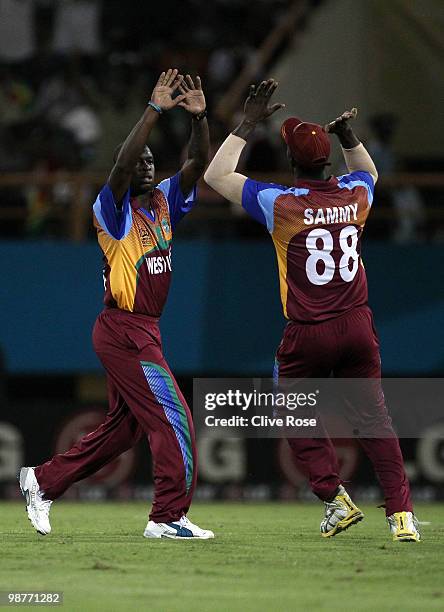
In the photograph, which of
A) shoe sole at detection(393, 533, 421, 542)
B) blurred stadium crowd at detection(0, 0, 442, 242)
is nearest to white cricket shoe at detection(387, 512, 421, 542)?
shoe sole at detection(393, 533, 421, 542)

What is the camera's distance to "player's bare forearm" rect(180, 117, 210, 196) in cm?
877

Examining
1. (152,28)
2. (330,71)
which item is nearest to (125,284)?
(330,71)

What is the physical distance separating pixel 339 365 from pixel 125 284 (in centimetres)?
136

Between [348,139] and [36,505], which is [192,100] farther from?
[36,505]

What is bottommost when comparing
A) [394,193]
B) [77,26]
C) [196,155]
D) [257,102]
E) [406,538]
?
[406,538]

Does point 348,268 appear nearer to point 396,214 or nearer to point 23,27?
point 396,214

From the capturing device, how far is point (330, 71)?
17.8 meters

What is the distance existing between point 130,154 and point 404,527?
267 centimetres

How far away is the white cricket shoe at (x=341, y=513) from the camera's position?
28.0ft

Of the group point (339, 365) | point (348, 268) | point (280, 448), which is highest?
point (348, 268)

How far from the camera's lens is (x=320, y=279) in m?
8.37

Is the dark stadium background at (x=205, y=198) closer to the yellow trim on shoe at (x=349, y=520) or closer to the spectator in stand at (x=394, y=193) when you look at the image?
the spectator in stand at (x=394, y=193)

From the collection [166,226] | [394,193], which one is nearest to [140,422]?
[166,226]

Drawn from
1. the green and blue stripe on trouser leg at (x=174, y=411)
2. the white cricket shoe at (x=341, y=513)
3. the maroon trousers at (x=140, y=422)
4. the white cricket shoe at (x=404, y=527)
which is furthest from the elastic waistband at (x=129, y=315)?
the white cricket shoe at (x=404, y=527)
